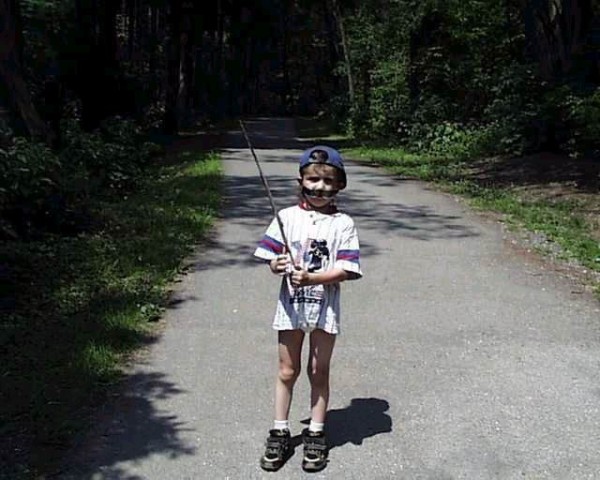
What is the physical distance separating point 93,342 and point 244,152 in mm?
17784

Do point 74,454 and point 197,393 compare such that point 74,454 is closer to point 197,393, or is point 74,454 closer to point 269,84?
point 197,393

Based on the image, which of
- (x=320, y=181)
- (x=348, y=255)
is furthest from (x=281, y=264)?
(x=320, y=181)

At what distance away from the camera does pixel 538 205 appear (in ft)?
41.4

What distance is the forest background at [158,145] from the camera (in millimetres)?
6070

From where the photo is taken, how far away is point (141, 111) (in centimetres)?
2903

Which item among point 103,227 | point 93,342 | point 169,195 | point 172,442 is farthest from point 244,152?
point 172,442

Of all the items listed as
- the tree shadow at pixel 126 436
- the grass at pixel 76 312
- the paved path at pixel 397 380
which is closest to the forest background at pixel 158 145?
the grass at pixel 76 312

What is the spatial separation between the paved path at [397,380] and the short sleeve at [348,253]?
953 mm

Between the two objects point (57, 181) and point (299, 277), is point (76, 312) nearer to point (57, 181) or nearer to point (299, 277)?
point (299, 277)

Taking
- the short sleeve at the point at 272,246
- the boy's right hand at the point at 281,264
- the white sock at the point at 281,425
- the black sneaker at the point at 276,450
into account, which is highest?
the short sleeve at the point at 272,246

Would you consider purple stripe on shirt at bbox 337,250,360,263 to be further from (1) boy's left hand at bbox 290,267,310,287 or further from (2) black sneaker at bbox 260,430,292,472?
(2) black sneaker at bbox 260,430,292,472

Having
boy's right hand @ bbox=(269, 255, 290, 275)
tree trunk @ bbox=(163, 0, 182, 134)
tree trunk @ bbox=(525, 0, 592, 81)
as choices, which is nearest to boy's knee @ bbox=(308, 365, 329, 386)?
boy's right hand @ bbox=(269, 255, 290, 275)

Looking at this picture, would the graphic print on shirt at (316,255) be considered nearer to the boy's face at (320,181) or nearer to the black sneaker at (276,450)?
the boy's face at (320,181)

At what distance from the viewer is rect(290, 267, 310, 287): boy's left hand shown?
3846 mm
